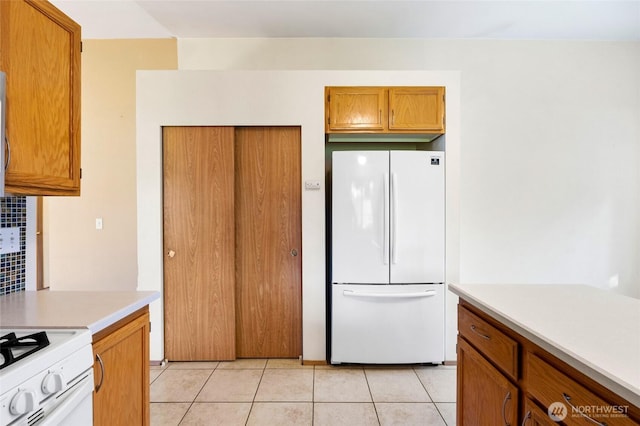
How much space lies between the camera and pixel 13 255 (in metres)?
1.42

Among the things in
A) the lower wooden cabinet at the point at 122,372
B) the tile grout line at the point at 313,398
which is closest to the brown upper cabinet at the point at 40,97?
the lower wooden cabinet at the point at 122,372

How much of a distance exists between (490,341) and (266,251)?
1802 mm

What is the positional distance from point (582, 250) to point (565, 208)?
0.47m

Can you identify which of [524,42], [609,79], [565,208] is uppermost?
[524,42]

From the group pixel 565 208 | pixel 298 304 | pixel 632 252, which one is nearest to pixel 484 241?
pixel 565 208

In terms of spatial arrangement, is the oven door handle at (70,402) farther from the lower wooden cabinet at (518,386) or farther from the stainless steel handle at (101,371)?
the lower wooden cabinet at (518,386)

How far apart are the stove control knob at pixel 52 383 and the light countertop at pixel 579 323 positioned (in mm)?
1479

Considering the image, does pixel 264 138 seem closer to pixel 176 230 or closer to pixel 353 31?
pixel 176 230

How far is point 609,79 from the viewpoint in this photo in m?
2.98

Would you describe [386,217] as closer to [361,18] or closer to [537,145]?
[361,18]

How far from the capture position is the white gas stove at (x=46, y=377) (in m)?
0.75

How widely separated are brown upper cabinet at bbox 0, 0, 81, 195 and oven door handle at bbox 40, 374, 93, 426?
31.9 inches

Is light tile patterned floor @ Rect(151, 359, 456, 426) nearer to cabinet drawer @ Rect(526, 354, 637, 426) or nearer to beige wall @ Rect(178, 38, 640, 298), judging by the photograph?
cabinet drawer @ Rect(526, 354, 637, 426)

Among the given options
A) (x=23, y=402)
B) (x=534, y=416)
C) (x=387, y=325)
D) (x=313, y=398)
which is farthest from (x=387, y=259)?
(x=23, y=402)
